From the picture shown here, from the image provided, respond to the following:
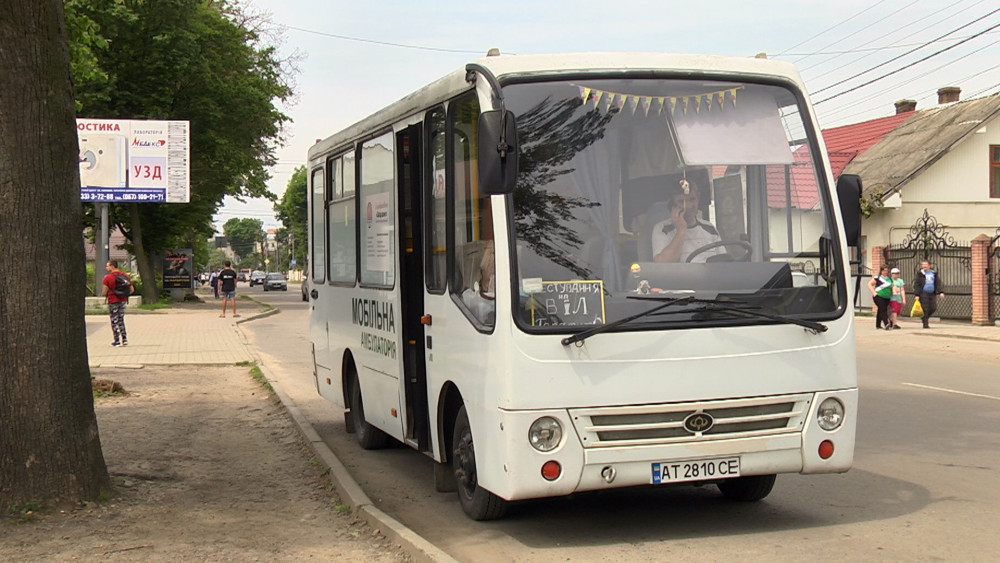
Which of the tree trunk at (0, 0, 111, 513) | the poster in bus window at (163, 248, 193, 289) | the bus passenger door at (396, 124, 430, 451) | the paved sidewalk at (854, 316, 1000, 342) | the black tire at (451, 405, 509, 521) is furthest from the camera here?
the poster in bus window at (163, 248, 193, 289)

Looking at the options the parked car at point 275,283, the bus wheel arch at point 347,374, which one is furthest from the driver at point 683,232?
the parked car at point 275,283

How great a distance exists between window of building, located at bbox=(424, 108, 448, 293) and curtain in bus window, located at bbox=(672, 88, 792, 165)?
1.63 meters

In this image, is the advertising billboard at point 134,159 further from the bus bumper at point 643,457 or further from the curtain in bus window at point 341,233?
the bus bumper at point 643,457

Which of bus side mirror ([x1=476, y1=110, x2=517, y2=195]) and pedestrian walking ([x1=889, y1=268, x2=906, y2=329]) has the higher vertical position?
bus side mirror ([x1=476, y1=110, x2=517, y2=195])

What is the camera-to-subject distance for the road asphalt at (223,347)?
7.22 m

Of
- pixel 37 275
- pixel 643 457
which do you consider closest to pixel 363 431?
pixel 37 275

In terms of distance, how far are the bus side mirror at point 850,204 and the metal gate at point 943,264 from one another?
969 inches

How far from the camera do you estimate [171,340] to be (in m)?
27.4

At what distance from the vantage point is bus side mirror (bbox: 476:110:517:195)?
20.0 feet

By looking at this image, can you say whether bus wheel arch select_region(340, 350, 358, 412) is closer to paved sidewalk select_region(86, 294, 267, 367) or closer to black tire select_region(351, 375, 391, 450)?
black tire select_region(351, 375, 391, 450)

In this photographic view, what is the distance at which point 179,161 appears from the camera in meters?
39.5

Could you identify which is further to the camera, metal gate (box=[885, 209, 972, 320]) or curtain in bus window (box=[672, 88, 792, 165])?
metal gate (box=[885, 209, 972, 320])

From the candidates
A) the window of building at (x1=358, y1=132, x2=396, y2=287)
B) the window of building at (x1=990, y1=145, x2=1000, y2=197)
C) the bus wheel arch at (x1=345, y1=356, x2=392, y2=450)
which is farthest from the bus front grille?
the window of building at (x1=990, y1=145, x2=1000, y2=197)

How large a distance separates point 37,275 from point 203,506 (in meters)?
1.92
